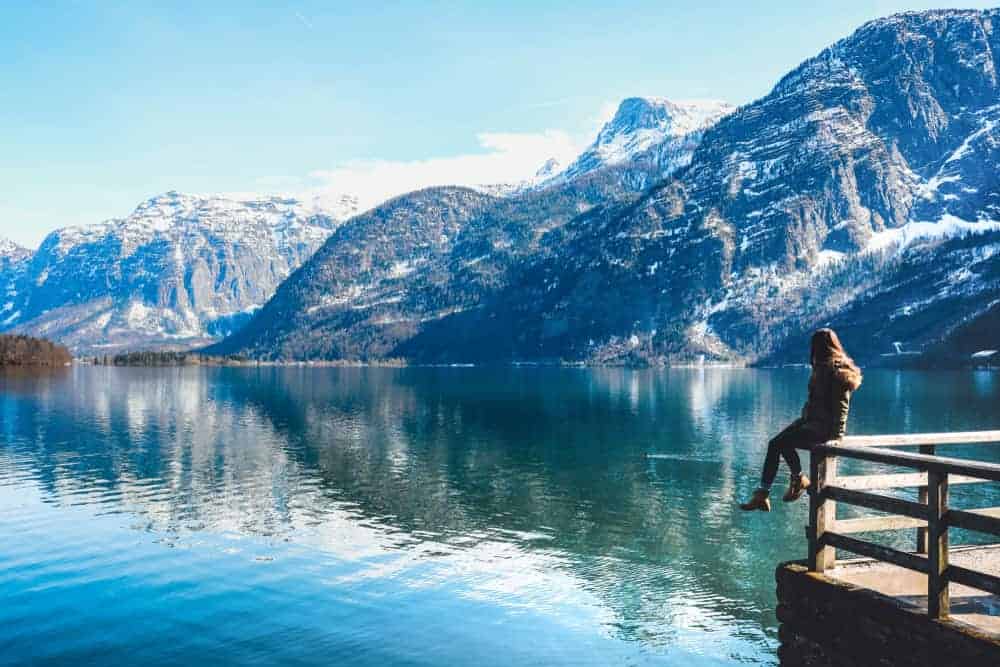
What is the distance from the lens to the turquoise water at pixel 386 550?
103 feet

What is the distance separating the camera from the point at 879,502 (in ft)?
52.1

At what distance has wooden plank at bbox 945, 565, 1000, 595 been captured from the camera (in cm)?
1369

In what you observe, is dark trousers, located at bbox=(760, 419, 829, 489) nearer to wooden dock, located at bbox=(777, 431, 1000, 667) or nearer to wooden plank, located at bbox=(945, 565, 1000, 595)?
wooden dock, located at bbox=(777, 431, 1000, 667)

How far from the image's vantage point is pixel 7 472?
243ft

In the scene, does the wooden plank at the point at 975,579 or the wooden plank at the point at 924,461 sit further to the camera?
the wooden plank at the point at 924,461

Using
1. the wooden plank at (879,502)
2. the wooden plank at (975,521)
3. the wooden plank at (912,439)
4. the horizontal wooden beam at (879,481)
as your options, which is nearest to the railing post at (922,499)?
the wooden plank at (912,439)

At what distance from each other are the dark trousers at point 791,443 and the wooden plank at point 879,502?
1.19 meters

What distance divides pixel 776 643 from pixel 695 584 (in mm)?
8566

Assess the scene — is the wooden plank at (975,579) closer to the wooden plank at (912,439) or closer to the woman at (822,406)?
the wooden plank at (912,439)

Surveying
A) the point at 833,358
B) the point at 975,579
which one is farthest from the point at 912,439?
the point at 975,579

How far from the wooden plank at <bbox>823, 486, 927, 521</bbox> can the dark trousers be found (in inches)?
47.0

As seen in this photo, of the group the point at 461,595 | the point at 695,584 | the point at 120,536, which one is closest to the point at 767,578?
the point at 695,584

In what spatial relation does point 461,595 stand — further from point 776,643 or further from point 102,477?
point 102,477

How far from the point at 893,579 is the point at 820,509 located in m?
2.29
